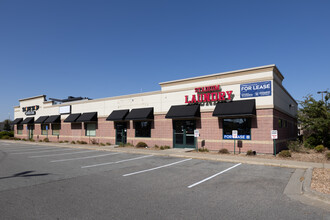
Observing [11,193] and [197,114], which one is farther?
[197,114]

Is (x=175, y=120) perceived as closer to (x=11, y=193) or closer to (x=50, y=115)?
(x=11, y=193)

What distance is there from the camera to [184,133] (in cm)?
1977

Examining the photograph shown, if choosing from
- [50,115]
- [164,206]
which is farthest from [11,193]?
[50,115]

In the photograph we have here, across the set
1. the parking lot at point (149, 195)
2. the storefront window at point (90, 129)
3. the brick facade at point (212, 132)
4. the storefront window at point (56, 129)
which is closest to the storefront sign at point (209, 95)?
the brick facade at point (212, 132)

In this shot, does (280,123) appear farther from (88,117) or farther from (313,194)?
(88,117)

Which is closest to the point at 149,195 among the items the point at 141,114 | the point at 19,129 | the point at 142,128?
the point at 141,114

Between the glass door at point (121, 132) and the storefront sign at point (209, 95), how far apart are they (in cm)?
830

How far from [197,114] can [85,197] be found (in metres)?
13.1

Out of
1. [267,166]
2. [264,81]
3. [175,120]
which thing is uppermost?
[264,81]

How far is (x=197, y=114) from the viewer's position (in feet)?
59.9

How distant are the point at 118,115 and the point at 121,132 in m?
1.99

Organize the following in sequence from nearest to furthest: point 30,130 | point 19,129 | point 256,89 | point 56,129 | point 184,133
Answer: point 256,89, point 184,133, point 56,129, point 30,130, point 19,129

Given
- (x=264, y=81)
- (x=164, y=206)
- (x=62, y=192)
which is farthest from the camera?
(x=264, y=81)

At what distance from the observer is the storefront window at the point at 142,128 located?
22.2m
